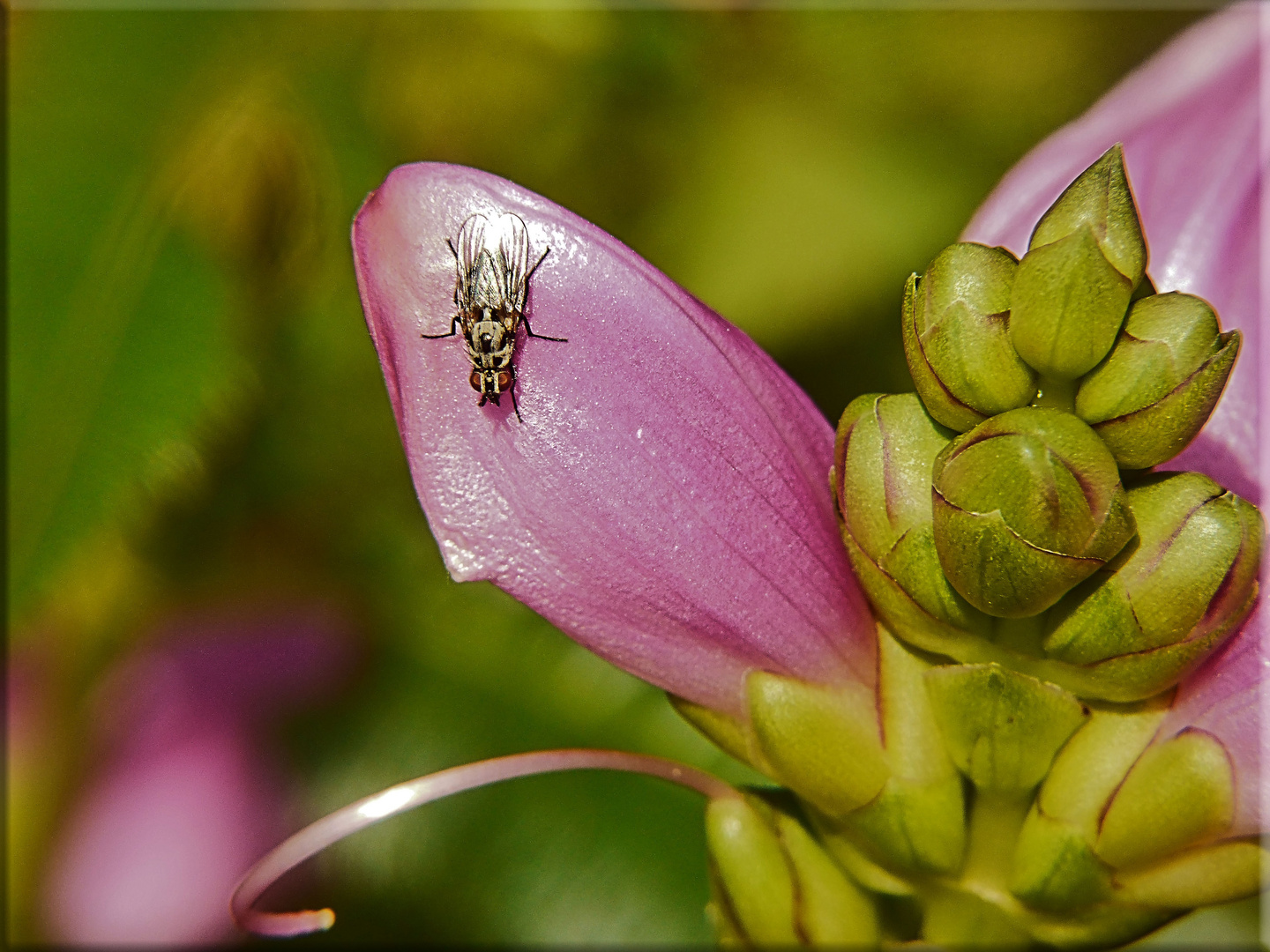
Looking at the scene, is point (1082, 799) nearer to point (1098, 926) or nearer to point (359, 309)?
point (1098, 926)

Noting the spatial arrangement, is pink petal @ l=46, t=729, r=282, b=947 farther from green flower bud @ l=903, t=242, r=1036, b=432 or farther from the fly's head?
green flower bud @ l=903, t=242, r=1036, b=432

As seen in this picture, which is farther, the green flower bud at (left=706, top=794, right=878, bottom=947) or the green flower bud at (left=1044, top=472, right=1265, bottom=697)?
the green flower bud at (left=706, top=794, right=878, bottom=947)

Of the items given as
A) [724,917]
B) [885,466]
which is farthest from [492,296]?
[724,917]

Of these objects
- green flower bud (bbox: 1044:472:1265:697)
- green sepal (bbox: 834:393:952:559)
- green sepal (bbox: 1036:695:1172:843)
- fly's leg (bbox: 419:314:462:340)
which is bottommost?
green sepal (bbox: 1036:695:1172:843)

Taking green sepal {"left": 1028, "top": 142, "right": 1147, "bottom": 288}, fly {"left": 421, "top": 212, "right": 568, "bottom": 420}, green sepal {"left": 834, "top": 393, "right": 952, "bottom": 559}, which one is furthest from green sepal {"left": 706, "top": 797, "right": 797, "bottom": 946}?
green sepal {"left": 1028, "top": 142, "right": 1147, "bottom": 288}

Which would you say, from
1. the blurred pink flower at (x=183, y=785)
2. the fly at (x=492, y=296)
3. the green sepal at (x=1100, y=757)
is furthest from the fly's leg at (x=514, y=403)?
the blurred pink flower at (x=183, y=785)

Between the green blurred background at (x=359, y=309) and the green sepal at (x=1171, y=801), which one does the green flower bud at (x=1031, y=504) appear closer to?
the green sepal at (x=1171, y=801)
